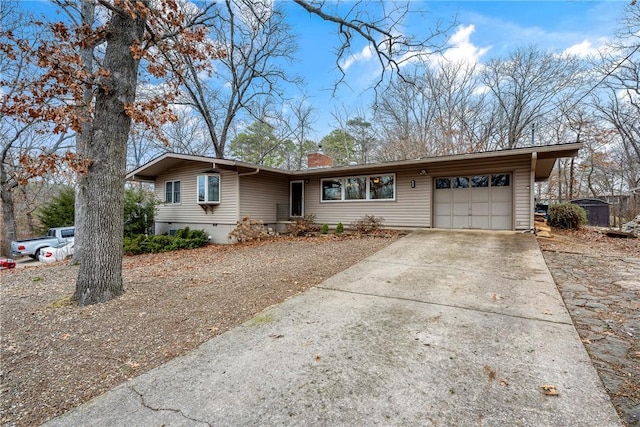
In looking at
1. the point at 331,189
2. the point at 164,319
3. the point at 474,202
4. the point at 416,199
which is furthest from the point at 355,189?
the point at 164,319

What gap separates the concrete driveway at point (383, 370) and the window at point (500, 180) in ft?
20.7

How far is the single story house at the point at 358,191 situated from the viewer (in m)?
9.09

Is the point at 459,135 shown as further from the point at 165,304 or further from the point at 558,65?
the point at 165,304

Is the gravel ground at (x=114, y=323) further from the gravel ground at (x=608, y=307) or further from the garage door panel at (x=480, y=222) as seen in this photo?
the garage door panel at (x=480, y=222)

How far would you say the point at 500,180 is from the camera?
944 cm

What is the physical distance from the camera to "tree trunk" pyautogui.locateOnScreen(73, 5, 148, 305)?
408 cm

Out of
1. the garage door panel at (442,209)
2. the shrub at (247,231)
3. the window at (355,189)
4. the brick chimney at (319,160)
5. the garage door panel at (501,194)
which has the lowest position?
the shrub at (247,231)

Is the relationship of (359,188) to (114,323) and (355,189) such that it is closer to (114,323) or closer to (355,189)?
(355,189)

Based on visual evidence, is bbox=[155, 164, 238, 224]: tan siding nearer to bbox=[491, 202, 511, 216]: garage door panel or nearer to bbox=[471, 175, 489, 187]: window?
bbox=[471, 175, 489, 187]: window

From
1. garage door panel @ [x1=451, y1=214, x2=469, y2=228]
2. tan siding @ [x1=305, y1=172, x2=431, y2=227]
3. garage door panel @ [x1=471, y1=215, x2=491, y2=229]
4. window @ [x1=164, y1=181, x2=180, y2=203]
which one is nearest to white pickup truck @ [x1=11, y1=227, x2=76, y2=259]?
window @ [x1=164, y1=181, x2=180, y2=203]

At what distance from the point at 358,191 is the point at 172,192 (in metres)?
7.98

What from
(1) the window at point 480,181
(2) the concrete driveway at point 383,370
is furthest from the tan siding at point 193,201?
(1) the window at point 480,181

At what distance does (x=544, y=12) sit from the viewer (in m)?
7.49

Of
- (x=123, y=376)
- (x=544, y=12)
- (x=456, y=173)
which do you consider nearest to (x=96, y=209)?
(x=123, y=376)
